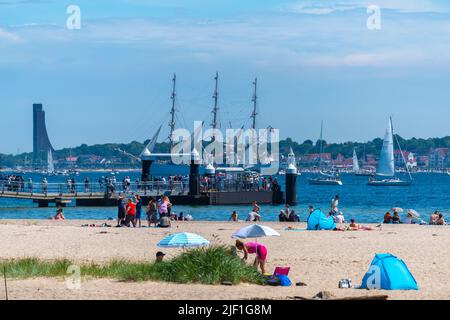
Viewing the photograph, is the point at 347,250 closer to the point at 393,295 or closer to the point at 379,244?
the point at 379,244

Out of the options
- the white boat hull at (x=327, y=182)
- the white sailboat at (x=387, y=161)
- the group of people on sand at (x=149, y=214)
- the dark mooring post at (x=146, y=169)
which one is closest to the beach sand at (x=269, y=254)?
the group of people on sand at (x=149, y=214)

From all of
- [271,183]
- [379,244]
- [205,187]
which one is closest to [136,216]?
[379,244]

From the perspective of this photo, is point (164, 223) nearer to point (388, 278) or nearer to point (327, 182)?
point (388, 278)

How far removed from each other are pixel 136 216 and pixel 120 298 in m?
19.6

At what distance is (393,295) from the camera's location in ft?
63.8

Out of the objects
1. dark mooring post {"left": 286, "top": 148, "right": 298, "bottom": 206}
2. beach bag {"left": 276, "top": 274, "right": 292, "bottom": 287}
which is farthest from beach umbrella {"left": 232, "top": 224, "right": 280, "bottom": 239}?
dark mooring post {"left": 286, "top": 148, "right": 298, "bottom": 206}

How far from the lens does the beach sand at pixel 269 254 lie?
19.2 m

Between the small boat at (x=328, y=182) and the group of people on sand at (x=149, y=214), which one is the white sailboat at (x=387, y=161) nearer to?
the small boat at (x=328, y=182)

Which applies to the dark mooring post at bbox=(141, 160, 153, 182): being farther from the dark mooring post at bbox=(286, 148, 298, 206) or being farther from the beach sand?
the beach sand

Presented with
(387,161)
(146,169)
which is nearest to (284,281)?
(146,169)

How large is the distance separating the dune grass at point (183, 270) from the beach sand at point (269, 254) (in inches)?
15.4

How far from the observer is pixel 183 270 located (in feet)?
68.5

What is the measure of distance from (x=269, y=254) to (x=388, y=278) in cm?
676

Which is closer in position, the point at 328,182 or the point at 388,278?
the point at 388,278
